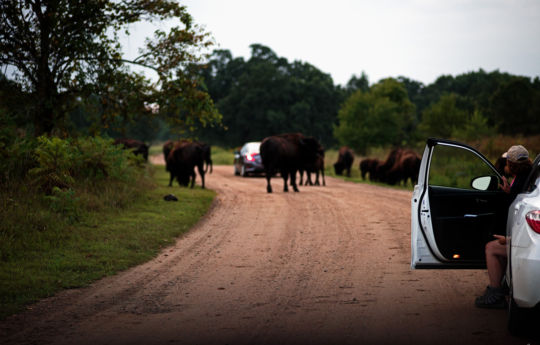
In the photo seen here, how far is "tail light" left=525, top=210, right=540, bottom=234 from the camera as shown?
167 inches

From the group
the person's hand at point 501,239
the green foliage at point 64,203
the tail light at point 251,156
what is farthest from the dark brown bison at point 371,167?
the person's hand at point 501,239

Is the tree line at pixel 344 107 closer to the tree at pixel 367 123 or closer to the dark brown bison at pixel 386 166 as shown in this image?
the tree at pixel 367 123

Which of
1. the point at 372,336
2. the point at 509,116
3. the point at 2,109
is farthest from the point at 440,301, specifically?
the point at 509,116

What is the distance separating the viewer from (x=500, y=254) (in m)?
5.40

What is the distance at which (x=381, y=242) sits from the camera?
31.5 ft

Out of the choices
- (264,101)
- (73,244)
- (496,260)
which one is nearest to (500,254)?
(496,260)

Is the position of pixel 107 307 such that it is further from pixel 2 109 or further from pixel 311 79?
pixel 311 79

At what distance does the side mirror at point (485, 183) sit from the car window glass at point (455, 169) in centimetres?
1518

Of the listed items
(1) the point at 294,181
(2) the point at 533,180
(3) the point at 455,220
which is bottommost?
(1) the point at 294,181

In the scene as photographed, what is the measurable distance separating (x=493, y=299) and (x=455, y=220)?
2.78 feet

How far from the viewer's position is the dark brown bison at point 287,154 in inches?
796

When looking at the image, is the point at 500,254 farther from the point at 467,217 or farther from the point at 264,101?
the point at 264,101

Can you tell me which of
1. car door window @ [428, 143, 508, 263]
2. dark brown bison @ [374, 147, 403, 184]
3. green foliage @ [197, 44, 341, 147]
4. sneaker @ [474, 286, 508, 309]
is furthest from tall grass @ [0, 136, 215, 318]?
green foliage @ [197, 44, 341, 147]

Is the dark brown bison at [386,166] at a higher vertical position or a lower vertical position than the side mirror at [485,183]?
lower
